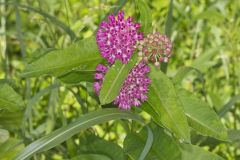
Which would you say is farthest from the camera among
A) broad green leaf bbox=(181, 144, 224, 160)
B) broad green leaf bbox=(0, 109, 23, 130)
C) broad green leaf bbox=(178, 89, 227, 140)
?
broad green leaf bbox=(0, 109, 23, 130)

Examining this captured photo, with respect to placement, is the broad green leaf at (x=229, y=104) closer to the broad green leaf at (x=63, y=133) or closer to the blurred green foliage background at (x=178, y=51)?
the blurred green foliage background at (x=178, y=51)

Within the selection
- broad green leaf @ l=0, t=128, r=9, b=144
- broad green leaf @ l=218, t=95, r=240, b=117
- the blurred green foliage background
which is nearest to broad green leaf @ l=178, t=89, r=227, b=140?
broad green leaf @ l=218, t=95, r=240, b=117

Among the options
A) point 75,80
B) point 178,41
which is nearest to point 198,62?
point 178,41

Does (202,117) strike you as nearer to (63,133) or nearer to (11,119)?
(63,133)

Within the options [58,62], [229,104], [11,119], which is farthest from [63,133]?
[229,104]

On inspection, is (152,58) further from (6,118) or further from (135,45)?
(6,118)

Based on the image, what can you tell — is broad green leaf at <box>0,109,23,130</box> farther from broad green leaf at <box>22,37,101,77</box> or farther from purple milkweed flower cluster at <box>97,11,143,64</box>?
purple milkweed flower cluster at <box>97,11,143,64</box>
